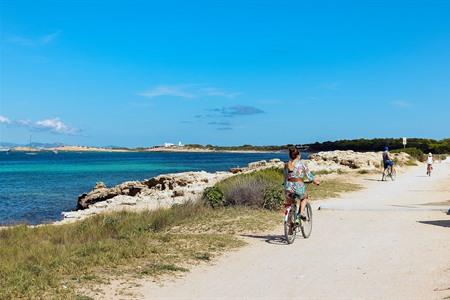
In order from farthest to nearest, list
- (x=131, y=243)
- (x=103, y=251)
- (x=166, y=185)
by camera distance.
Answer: (x=166, y=185), (x=131, y=243), (x=103, y=251)

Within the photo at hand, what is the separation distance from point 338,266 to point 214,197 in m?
7.50

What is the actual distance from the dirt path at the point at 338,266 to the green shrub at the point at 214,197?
10.6ft

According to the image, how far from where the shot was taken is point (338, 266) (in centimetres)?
875

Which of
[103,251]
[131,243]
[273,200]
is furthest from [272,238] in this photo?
[273,200]

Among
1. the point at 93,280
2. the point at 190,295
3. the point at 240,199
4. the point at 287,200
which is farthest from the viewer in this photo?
the point at 240,199

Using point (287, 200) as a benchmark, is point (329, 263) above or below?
below

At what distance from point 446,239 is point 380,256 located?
7.85ft

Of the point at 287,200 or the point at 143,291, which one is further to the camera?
the point at 287,200

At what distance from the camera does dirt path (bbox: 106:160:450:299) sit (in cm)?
721

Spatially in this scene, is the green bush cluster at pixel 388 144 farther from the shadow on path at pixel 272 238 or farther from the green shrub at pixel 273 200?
the shadow on path at pixel 272 238

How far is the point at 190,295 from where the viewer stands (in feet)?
23.2

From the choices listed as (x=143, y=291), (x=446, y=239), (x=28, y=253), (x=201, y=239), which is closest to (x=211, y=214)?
(x=201, y=239)

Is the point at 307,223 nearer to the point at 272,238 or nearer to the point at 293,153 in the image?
the point at 272,238

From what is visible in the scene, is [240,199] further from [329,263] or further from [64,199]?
[64,199]
